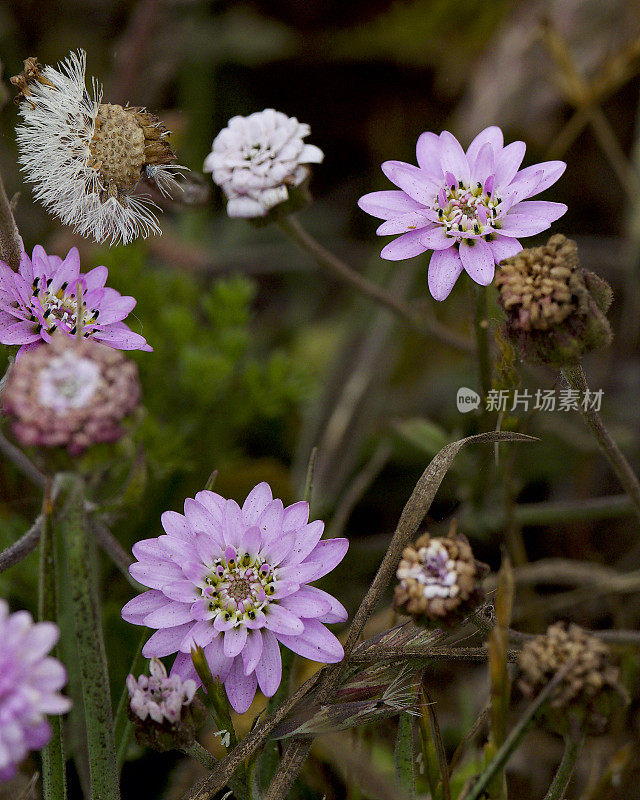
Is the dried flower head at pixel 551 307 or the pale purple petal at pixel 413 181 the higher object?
the pale purple petal at pixel 413 181

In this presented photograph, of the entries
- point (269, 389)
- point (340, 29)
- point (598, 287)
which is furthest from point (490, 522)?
point (340, 29)

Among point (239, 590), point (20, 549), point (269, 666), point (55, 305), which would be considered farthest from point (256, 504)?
point (55, 305)

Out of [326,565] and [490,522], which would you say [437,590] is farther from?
[490,522]

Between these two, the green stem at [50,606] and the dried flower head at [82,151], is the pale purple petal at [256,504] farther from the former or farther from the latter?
the dried flower head at [82,151]

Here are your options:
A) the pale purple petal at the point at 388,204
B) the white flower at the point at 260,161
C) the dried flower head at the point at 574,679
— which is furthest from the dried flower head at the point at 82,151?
the dried flower head at the point at 574,679

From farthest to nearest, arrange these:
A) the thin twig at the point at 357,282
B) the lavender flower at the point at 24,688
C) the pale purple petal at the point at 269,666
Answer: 1. the thin twig at the point at 357,282
2. the pale purple petal at the point at 269,666
3. the lavender flower at the point at 24,688

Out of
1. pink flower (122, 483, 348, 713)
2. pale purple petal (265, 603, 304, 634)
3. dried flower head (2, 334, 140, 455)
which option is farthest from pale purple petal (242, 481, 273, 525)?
dried flower head (2, 334, 140, 455)
